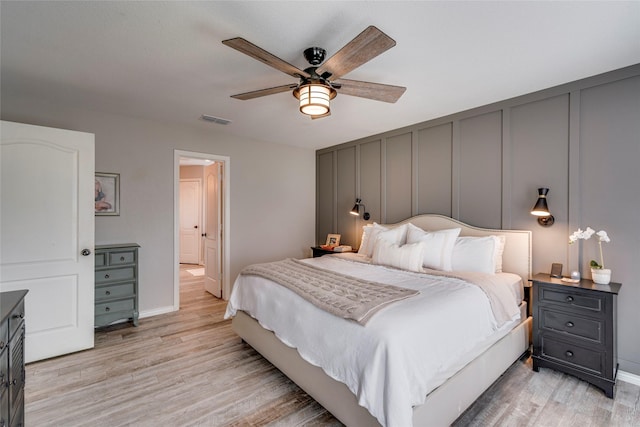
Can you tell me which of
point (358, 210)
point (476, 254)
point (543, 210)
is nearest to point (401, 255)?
point (476, 254)

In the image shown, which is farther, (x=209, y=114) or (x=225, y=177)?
(x=225, y=177)

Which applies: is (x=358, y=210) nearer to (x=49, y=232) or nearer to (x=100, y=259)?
(x=100, y=259)

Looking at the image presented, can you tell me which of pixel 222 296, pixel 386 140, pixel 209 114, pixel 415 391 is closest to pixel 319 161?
pixel 386 140

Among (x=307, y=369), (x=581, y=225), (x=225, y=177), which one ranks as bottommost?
(x=307, y=369)

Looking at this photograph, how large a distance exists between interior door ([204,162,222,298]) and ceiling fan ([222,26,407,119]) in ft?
8.54

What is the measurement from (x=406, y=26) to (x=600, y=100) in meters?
2.10

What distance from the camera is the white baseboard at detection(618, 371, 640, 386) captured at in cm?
238

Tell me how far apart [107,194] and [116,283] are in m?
1.10

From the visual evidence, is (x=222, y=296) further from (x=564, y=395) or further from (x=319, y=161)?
(x=564, y=395)

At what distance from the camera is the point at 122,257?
11.2ft

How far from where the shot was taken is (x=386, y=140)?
437cm

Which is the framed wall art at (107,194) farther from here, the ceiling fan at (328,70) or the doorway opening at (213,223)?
the ceiling fan at (328,70)

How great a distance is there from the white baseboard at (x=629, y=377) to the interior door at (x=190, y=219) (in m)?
8.00

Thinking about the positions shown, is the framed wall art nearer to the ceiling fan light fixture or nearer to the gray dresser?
the gray dresser
